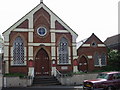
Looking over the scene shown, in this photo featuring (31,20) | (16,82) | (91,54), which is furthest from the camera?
(91,54)

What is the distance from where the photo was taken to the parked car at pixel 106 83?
59.3ft

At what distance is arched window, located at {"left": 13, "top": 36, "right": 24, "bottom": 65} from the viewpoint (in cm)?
2930

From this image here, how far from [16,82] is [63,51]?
804cm

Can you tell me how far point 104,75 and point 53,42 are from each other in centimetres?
1220

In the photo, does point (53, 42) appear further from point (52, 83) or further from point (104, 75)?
point (104, 75)

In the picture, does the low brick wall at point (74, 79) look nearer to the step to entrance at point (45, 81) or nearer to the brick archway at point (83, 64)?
the step to entrance at point (45, 81)

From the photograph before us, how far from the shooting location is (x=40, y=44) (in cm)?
2988

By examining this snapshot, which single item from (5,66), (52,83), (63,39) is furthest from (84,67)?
(5,66)

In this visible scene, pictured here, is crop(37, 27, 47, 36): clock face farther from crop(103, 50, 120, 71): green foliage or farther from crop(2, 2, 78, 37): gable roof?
crop(103, 50, 120, 71): green foliage

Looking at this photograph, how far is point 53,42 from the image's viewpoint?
30422 millimetres

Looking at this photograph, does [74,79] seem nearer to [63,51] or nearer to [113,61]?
[63,51]

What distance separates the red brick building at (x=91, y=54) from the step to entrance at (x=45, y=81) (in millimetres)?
6037

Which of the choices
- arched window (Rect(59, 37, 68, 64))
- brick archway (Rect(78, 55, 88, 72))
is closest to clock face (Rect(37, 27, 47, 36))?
arched window (Rect(59, 37, 68, 64))

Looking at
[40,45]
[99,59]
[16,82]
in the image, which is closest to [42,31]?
[40,45]
